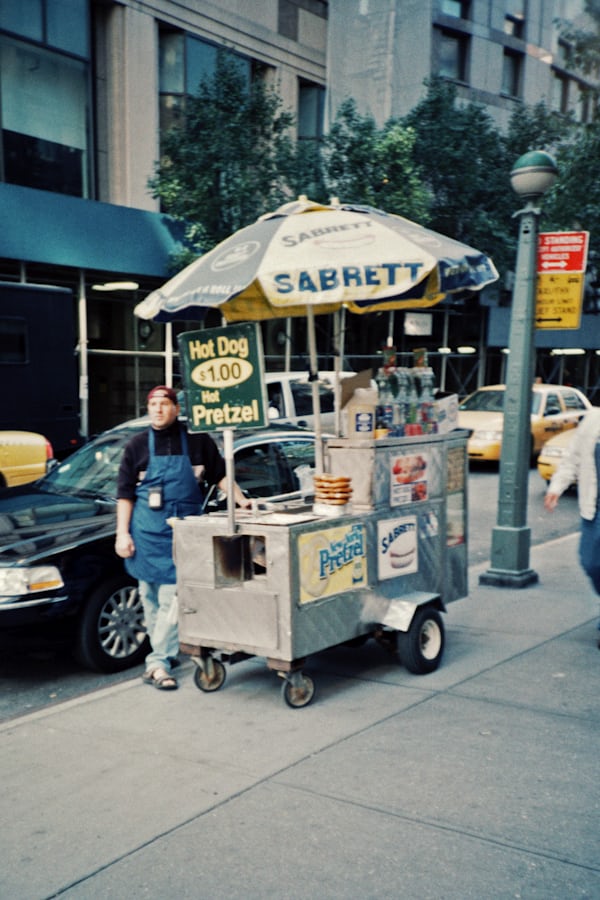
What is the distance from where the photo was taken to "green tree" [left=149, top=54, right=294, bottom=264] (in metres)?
17.5

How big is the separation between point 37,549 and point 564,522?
8.33m

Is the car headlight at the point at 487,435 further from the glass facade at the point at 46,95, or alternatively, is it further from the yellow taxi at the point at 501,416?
the glass facade at the point at 46,95

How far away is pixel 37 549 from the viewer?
17.7 ft

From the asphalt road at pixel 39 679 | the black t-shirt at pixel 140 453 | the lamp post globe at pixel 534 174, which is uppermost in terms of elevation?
the lamp post globe at pixel 534 174

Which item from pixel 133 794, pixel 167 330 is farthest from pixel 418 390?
pixel 167 330

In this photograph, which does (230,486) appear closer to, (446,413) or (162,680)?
(162,680)

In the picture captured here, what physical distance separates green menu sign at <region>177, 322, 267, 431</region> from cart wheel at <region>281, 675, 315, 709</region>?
146cm

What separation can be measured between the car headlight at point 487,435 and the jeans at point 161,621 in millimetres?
11561

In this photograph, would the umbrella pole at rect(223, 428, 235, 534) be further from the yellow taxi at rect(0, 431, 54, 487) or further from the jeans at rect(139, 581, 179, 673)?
the yellow taxi at rect(0, 431, 54, 487)

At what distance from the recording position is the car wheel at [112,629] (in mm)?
5582

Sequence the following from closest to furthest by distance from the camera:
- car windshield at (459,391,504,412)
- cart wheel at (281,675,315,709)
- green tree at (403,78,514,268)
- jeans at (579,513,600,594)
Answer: cart wheel at (281,675,315,709)
jeans at (579,513,600,594)
car windshield at (459,391,504,412)
green tree at (403,78,514,268)

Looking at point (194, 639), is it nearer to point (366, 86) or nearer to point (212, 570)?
point (212, 570)

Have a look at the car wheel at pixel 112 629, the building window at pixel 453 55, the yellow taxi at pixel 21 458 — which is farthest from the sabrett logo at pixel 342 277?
the building window at pixel 453 55

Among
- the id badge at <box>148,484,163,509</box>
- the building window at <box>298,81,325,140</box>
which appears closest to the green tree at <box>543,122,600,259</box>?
the building window at <box>298,81,325,140</box>
